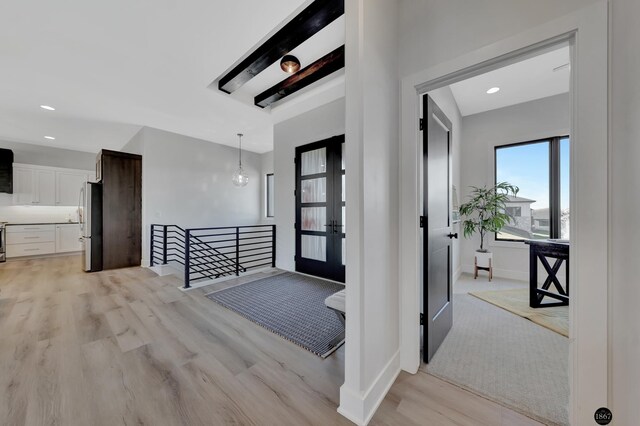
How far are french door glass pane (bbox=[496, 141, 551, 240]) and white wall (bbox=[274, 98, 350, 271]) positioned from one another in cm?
320

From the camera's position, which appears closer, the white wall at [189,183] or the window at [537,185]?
the window at [537,185]

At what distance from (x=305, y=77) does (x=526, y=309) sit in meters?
3.85

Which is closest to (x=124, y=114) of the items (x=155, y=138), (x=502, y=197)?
(x=155, y=138)

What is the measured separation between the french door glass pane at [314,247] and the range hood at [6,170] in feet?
21.8

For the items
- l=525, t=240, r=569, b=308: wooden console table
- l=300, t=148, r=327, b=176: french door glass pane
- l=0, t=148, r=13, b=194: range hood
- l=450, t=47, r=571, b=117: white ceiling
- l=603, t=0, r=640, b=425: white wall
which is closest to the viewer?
l=603, t=0, r=640, b=425: white wall

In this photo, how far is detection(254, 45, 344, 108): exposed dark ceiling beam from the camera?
2648 mm

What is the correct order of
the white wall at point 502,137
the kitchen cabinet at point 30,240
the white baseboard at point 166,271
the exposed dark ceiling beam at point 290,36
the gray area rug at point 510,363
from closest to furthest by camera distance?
the gray area rug at point 510,363 < the exposed dark ceiling beam at point 290,36 < the white wall at point 502,137 < the white baseboard at point 166,271 < the kitchen cabinet at point 30,240

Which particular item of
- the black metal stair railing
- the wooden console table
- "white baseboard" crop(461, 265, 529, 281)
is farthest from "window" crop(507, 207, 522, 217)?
the black metal stair railing

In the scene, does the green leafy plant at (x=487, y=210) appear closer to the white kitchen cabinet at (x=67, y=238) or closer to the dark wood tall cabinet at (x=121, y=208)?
the dark wood tall cabinet at (x=121, y=208)

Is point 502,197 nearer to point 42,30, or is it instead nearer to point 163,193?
point 42,30

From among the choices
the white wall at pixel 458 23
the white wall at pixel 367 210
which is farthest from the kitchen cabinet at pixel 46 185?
the white wall at pixel 458 23

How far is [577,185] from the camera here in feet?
3.66

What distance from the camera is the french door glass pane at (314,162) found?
403cm

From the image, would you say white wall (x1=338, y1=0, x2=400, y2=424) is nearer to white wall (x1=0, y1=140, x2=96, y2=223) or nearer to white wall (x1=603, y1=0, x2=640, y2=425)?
white wall (x1=603, y1=0, x2=640, y2=425)
